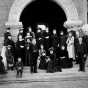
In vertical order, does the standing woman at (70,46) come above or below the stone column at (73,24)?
below

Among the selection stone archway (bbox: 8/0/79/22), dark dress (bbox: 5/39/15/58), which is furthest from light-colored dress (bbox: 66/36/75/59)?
dark dress (bbox: 5/39/15/58)

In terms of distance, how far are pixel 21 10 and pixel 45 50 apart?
261cm

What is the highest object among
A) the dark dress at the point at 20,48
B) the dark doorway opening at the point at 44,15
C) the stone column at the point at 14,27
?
the dark doorway opening at the point at 44,15

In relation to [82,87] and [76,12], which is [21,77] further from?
[76,12]

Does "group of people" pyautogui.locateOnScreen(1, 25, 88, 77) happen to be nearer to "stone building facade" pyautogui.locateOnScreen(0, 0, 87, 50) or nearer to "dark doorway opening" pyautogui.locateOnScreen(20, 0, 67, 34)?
"stone building facade" pyautogui.locateOnScreen(0, 0, 87, 50)

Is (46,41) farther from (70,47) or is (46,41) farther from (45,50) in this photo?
(70,47)

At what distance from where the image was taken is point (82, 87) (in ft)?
35.7

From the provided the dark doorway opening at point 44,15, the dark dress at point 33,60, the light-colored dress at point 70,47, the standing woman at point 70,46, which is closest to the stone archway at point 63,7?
the dark doorway opening at point 44,15

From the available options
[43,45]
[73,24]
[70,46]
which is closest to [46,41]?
[43,45]

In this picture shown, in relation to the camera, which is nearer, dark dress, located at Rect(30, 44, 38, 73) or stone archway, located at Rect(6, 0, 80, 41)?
dark dress, located at Rect(30, 44, 38, 73)

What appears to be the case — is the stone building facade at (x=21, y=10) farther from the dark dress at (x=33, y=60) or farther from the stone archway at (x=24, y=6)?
the dark dress at (x=33, y=60)

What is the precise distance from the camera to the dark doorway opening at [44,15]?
1670 cm

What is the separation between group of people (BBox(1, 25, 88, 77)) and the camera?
1357cm

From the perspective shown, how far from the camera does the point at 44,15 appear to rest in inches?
663
